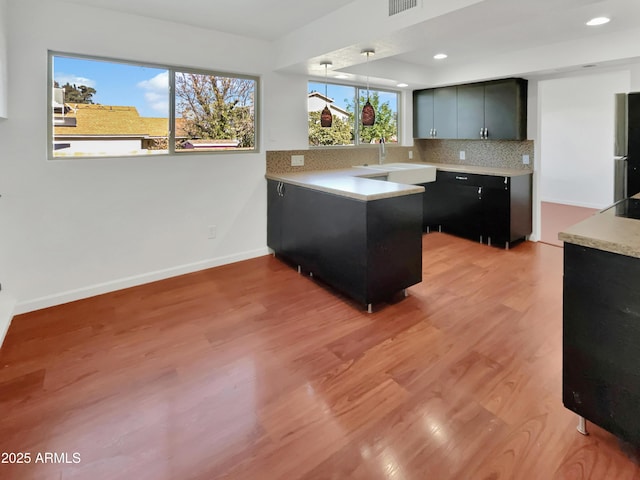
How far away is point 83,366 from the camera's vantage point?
7.29 feet

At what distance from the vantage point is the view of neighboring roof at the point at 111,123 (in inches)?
120

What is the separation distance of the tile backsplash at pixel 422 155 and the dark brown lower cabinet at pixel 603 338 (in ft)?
10.7

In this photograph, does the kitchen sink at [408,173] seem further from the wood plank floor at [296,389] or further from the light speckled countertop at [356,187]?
the wood plank floor at [296,389]

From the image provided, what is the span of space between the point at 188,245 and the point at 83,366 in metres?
1.69

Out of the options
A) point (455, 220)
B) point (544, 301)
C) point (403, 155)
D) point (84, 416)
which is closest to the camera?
point (84, 416)

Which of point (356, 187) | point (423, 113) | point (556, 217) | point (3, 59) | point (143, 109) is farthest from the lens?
point (556, 217)

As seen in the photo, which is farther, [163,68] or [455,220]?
[455,220]

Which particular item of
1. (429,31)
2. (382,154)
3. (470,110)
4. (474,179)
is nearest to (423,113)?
(470,110)

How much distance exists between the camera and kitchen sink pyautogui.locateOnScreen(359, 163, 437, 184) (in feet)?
14.3

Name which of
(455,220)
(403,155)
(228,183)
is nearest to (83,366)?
(228,183)

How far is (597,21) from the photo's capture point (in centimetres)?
310

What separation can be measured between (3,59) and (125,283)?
1861 millimetres

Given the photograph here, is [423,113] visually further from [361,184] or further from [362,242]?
[362,242]

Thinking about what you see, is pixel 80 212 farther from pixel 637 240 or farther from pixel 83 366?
pixel 637 240
